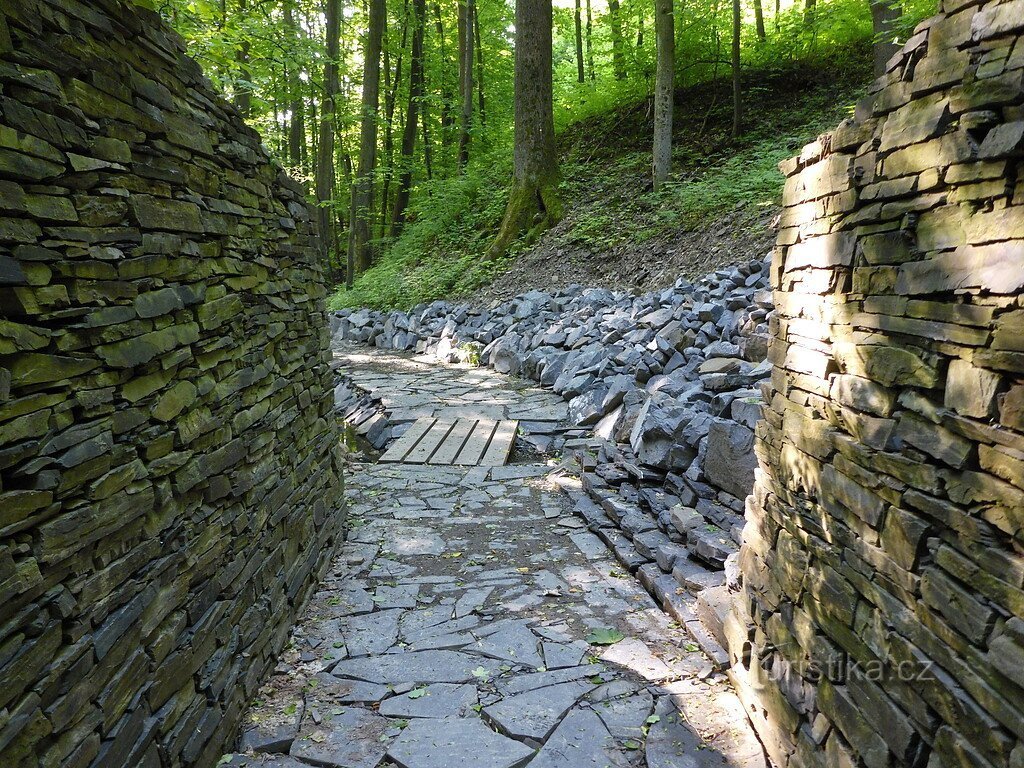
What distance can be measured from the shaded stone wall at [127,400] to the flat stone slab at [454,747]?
830 mm

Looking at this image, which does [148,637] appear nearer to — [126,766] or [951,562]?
[126,766]

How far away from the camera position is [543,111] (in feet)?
43.6

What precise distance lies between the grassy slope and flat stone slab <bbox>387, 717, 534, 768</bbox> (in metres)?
7.82

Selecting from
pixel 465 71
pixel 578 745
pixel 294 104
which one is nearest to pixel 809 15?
pixel 465 71

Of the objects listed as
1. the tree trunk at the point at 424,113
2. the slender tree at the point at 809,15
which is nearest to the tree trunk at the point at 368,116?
the tree trunk at the point at 424,113

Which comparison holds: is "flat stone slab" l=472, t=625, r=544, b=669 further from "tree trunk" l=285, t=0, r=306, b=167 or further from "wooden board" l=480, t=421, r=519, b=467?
"tree trunk" l=285, t=0, r=306, b=167

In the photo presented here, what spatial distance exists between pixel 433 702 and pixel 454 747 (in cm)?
38

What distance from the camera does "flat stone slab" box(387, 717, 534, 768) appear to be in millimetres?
2916

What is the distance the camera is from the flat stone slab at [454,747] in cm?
292

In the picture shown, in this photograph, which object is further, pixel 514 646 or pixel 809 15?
pixel 809 15

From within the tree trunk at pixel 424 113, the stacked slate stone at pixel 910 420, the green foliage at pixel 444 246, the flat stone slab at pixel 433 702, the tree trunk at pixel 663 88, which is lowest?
the flat stone slab at pixel 433 702

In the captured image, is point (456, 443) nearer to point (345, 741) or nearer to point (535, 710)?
point (535, 710)

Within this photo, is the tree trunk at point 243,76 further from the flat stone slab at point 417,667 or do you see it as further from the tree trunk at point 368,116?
the tree trunk at point 368,116

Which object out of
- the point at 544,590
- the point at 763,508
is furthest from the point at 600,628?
the point at 763,508
